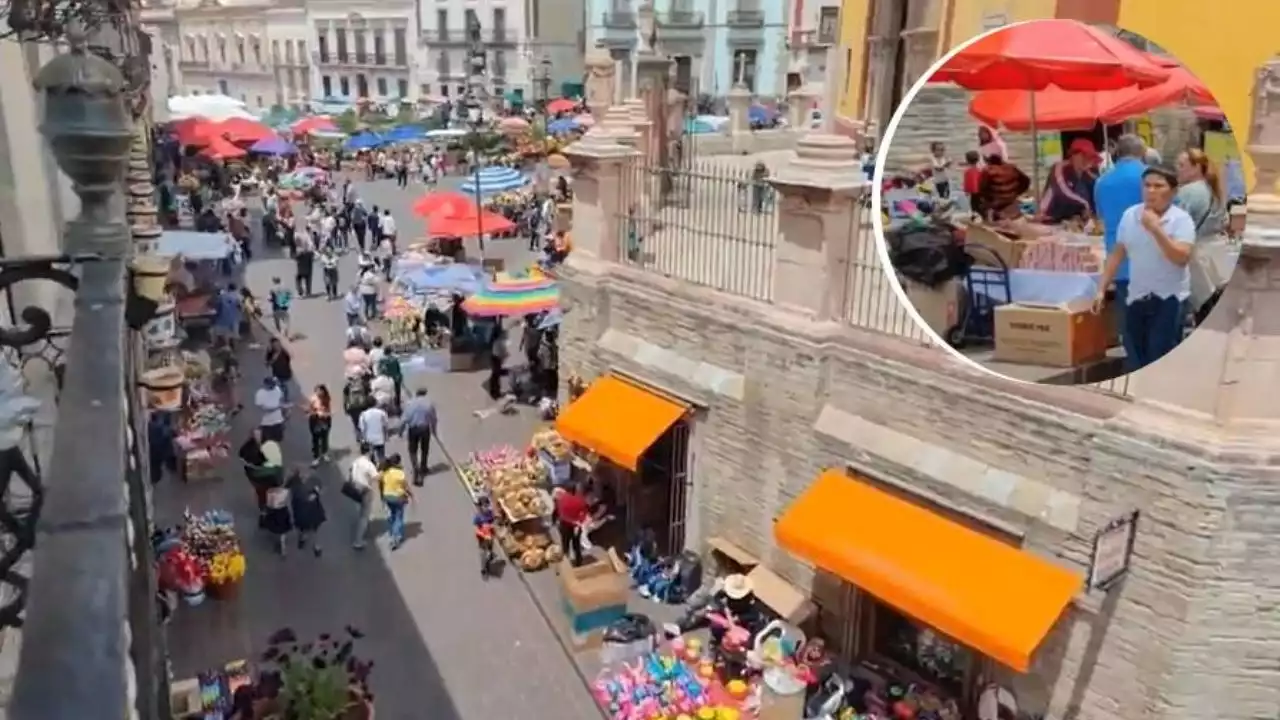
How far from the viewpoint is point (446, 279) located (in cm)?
1950

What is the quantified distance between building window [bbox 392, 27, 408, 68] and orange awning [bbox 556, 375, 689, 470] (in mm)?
61298

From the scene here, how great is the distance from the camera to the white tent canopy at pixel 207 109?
38.9 meters

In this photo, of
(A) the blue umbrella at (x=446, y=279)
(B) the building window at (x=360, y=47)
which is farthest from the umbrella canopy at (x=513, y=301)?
(B) the building window at (x=360, y=47)

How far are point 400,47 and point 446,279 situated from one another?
5452cm

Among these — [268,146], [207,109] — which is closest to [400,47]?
[207,109]

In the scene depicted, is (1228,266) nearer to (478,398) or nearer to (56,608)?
(56,608)

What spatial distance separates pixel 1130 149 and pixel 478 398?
1475 centimetres

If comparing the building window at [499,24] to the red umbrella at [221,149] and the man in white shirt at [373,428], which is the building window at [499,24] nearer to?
the red umbrella at [221,149]

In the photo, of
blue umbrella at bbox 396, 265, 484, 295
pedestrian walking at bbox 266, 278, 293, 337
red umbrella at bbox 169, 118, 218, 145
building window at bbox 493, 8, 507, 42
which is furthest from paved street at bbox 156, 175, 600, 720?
building window at bbox 493, 8, 507, 42

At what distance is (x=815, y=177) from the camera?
9.79m

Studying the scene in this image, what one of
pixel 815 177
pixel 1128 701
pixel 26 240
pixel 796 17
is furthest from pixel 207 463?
pixel 796 17

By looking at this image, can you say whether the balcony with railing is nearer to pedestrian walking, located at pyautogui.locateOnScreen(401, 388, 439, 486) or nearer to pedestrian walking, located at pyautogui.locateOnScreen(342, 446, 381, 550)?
pedestrian walking, located at pyautogui.locateOnScreen(342, 446, 381, 550)

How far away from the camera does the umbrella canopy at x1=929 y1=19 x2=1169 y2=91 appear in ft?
14.5

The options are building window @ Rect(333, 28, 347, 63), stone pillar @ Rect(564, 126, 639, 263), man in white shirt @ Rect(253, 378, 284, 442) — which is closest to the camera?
stone pillar @ Rect(564, 126, 639, 263)
